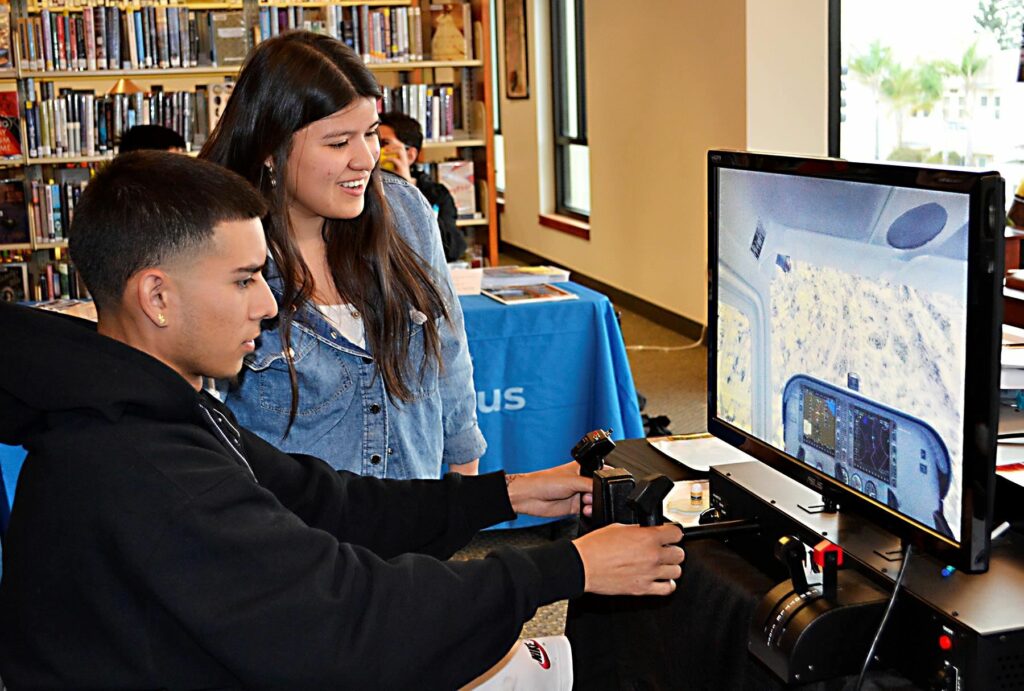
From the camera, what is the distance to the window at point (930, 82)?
480 centimetres

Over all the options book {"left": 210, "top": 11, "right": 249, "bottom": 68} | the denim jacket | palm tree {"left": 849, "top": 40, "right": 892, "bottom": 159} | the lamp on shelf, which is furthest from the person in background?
the denim jacket

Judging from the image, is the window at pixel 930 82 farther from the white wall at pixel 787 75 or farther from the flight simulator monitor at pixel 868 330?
the flight simulator monitor at pixel 868 330

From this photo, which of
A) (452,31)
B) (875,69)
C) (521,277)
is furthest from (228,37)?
(875,69)

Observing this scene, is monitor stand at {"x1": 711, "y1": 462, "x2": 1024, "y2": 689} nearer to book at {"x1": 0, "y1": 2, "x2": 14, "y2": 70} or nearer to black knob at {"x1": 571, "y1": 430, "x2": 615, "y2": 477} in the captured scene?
black knob at {"x1": 571, "y1": 430, "x2": 615, "y2": 477}

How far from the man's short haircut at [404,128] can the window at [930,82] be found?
1709 millimetres

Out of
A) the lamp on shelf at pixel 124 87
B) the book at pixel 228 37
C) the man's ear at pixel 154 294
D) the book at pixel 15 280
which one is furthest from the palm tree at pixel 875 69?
the man's ear at pixel 154 294

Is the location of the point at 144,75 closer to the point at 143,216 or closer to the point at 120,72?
the point at 120,72

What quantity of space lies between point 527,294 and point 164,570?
273 cm

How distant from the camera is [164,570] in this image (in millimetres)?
1167

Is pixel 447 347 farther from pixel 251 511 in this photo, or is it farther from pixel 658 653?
pixel 251 511

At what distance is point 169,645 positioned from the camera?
1216mm

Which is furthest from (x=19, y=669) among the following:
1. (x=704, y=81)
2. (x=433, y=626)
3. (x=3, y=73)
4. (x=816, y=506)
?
(x=704, y=81)

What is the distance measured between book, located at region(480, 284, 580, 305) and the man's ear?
246 cm

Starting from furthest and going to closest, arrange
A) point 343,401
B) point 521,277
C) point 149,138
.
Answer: point 149,138 → point 521,277 → point 343,401
